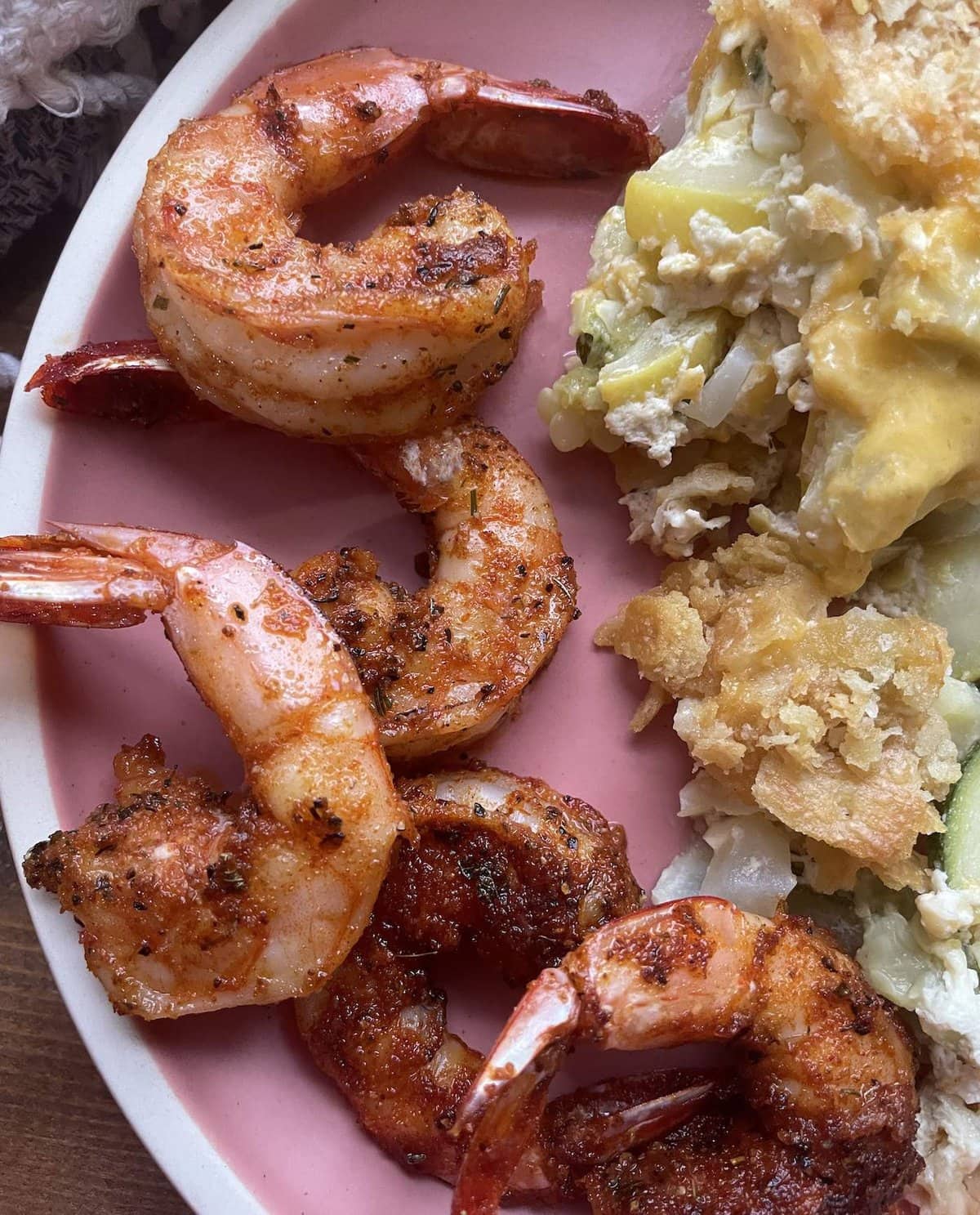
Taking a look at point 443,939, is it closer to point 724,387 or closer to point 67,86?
point 724,387

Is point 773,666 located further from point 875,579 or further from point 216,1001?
point 216,1001

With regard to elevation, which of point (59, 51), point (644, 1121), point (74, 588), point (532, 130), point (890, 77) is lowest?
point (644, 1121)

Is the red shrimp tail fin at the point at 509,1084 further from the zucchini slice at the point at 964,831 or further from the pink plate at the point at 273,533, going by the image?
the zucchini slice at the point at 964,831

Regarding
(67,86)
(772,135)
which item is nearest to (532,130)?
(772,135)

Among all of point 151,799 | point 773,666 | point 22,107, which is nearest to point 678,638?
point 773,666

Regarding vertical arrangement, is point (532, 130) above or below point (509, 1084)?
above

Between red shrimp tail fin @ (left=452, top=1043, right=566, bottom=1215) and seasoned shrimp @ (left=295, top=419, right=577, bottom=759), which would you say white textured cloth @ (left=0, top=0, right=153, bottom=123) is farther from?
red shrimp tail fin @ (left=452, top=1043, right=566, bottom=1215)

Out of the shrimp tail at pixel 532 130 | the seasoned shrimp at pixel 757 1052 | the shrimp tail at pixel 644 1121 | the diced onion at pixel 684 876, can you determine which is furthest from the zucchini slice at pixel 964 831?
the shrimp tail at pixel 532 130
